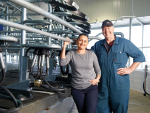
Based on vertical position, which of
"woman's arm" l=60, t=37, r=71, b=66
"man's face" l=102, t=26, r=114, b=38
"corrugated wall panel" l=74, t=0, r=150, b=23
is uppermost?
"corrugated wall panel" l=74, t=0, r=150, b=23

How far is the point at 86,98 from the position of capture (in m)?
1.45

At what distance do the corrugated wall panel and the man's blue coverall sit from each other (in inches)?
206

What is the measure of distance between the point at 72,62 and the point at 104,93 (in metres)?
0.52

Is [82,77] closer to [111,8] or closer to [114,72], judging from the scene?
[114,72]

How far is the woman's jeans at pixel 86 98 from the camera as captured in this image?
1.43 metres

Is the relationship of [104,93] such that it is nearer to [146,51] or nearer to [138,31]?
[146,51]

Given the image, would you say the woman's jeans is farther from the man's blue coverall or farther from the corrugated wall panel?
the corrugated wall panel

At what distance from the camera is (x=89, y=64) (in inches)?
60.1

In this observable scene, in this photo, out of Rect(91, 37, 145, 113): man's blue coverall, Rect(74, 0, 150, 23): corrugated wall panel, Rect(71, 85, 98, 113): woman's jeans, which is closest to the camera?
Rect(71, 85, 98, 113): woman's jeans

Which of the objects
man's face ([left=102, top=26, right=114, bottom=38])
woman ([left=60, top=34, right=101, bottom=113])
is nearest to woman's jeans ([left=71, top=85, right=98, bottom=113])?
woman ([left=60, top=34, right=101, bottom=113])

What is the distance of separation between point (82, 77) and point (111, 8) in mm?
5989

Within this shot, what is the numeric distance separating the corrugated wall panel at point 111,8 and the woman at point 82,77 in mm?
5567

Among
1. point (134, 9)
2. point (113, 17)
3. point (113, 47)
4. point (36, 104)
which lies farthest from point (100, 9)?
point (36, 104)

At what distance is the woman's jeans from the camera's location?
1426mm
